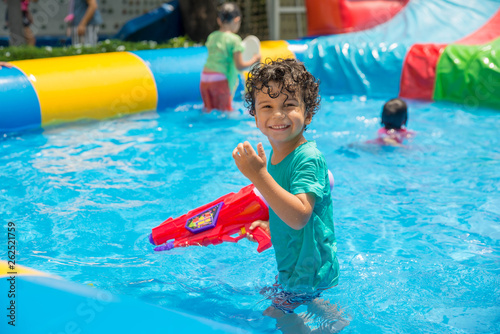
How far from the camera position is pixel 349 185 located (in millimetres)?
3922

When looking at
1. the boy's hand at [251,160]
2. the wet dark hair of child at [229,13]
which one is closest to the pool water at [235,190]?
the boy's hand at [251,160]

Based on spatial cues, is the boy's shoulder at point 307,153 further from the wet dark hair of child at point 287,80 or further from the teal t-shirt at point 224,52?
the teal t-shirt at point 224,52

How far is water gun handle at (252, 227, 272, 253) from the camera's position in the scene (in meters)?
2.17

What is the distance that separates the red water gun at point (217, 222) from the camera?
7.98 ft

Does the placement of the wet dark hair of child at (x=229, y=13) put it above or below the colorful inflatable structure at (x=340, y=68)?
above

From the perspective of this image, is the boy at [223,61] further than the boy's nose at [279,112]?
Yes

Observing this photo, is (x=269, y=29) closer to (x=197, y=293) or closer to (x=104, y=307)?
(x=197, y=293)

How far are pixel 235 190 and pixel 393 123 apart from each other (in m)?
1.73

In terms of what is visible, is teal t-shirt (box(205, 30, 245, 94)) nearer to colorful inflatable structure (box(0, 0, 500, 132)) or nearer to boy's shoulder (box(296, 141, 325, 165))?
colorful inflatable structure (box(0, 0, 500, 132))

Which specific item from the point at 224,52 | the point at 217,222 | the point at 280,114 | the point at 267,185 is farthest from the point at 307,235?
the point at 224,52

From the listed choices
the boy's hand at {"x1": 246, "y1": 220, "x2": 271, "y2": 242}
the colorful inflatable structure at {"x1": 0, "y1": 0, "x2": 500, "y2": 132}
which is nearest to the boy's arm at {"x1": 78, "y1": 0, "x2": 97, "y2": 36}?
the colorful inflatable structure at {"x1": 0, "y1": 0, "x2": 500, "y2": 132}

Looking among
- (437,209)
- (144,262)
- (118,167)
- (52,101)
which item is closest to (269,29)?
(52,101)

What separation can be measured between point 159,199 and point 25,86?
2.37 metres

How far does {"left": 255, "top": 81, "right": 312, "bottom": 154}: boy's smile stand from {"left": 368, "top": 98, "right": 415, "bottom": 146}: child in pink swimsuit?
9.97 feet
